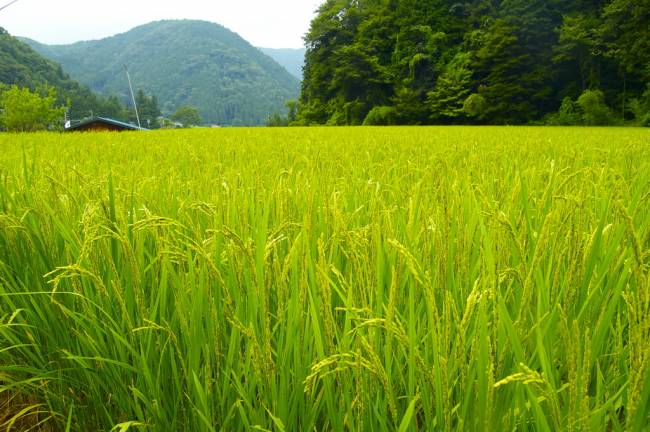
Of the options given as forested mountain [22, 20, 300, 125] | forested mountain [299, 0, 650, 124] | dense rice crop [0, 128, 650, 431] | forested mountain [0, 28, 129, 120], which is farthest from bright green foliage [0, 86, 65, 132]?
forested mountain [22, 20, 300, 125]

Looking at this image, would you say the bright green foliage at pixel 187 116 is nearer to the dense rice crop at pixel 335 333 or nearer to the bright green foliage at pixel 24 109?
the bright green foliage at pixel 24 109

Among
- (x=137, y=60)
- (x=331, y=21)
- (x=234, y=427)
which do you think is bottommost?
(x=234, y=427)

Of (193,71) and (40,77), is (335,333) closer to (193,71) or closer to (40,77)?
(40,77)

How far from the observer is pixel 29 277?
115 cm

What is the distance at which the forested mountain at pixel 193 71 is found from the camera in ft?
484

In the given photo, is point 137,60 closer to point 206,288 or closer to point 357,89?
point 357,89

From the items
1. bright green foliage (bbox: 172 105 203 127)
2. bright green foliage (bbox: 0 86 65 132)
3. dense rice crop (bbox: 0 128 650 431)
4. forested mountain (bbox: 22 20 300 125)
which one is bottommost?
dense rice crop (bbox: 0 128 650 431)

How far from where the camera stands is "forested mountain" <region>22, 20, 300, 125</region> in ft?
484

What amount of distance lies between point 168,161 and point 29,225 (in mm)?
2296

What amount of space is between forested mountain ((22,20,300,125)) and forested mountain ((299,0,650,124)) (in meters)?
102

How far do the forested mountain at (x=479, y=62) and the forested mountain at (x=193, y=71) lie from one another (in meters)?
102

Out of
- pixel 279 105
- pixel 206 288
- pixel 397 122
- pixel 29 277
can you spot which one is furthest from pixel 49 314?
pixel 279 105

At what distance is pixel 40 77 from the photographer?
75812 mm

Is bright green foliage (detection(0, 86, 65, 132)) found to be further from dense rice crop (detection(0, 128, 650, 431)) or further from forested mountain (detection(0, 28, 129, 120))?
dense rice crop (detection(0, 128, 650, 431))
